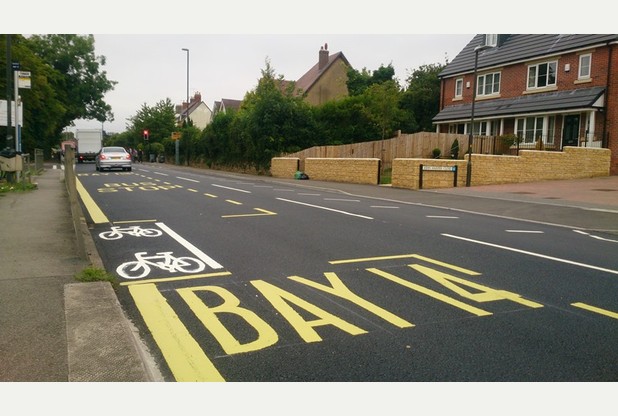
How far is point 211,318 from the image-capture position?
4.74 m

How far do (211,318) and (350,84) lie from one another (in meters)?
53.0

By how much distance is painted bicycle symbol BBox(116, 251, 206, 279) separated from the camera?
648 centimetres

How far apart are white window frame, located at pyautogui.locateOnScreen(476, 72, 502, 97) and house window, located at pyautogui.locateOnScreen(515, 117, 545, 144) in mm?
3550

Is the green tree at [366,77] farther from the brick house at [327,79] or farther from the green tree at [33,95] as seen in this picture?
the green tree at [33,95]

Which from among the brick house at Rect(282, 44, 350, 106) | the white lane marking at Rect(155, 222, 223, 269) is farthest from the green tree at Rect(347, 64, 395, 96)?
the white lane marking at Rect(155, 222, 223, 269)

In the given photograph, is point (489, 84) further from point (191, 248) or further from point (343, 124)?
point (191, 248)

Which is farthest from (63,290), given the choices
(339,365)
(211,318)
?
(339,365)

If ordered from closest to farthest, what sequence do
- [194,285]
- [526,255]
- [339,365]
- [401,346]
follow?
[339,365]
[401,346]
[194,285]
[526,255]

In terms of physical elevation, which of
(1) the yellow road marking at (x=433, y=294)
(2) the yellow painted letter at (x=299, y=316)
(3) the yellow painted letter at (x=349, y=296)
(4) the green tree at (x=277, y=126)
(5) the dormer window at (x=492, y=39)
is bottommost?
(2) the yellow painted letter at (x=299, y=316)

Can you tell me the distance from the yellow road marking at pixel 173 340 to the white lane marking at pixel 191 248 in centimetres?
134

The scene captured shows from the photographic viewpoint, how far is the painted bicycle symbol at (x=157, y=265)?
21.3 feet

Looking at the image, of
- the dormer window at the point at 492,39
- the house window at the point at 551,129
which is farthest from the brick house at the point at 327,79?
the house window at the point at 551,129

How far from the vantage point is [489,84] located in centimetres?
3575

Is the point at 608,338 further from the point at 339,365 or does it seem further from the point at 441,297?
the point at 339,365
